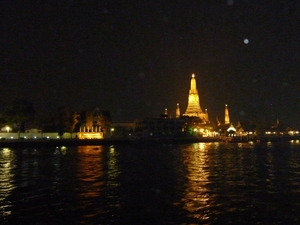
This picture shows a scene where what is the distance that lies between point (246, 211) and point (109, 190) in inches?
333

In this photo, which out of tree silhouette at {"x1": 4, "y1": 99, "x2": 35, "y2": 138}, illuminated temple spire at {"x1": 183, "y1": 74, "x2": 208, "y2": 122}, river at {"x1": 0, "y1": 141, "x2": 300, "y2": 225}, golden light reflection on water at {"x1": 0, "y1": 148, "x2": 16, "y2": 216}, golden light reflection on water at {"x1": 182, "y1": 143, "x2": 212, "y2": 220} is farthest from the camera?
illuminated temple spire at {"x1": 183, "y1": 74, "x2": 208, "y2": 122}

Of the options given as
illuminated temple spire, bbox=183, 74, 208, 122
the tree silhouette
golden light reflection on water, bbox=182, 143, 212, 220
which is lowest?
golden light reflection on water, bbox=182, 143, 212, 220

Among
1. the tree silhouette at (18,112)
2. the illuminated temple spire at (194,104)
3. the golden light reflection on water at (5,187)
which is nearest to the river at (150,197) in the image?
the golden light reflection on water at (5,187)

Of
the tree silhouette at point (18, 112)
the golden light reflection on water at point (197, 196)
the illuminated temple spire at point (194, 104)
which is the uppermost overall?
the illuminated temple spire at point (194, 104)

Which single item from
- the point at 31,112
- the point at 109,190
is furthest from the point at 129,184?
the point at 31,112

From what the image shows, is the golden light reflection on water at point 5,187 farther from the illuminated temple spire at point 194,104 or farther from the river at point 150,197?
the illuminated temple spire at point 194,104

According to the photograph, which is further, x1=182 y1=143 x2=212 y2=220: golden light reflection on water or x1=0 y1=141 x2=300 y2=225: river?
x1=182 y1=143 x2=212 y2=220: golden light reflection on water

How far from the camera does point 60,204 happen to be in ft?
64.4

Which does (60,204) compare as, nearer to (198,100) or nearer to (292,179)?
(292,179)

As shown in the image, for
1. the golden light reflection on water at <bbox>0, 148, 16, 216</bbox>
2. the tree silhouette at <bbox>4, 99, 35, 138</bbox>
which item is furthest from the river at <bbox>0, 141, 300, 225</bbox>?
the tree silhouette at <bbox>4, 99, 35, 138</bbox>

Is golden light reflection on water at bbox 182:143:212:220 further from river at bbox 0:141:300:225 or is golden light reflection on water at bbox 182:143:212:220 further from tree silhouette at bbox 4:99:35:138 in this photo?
tree silhouette at bbox 4:99:35:138

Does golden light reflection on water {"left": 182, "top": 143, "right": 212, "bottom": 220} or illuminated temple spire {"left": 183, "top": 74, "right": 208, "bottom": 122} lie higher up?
illuminated temple spire {"left": 183, "top": 74, "right": 208, "bottom": 122}

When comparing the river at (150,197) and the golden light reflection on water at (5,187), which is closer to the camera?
the river at (150,197)

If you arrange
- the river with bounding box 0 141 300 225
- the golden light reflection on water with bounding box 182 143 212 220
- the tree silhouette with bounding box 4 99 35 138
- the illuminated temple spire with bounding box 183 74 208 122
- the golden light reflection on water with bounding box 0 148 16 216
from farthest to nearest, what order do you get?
the illuminated temple spire with bounding box 183 74 208 122
the tree silhouette with bounding box 4 99 35 138
the golden light reflection on water with bounding box 0 148 16 216
the golden light reflection on water with bounding box 182 143 212 220
the river with bounding box 0 141 300 225
